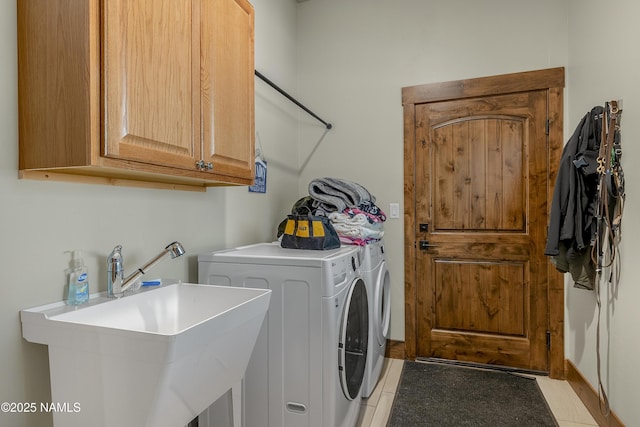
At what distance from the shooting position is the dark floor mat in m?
1.93

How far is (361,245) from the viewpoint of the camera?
2.06 m

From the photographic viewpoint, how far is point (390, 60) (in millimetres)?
Result: 2775

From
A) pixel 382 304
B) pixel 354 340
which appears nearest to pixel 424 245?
pixel 382 304

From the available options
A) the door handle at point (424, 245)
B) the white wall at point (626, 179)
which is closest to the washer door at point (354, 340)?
the door handle at point (424, 245)

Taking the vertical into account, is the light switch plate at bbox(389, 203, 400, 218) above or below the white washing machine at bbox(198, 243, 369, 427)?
above

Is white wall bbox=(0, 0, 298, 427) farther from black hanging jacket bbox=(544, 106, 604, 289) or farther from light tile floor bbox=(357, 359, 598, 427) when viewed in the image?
black hanging jacket bbox=(544, 106, 604, 289)

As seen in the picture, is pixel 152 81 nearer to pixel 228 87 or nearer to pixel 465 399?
pixel 228 87

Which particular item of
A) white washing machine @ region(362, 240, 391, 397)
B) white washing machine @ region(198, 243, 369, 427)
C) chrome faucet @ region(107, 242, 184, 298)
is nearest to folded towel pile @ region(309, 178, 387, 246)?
white washing machine @ region(362, 240, 391, 397)

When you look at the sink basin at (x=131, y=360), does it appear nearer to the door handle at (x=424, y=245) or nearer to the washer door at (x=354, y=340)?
the washer door at (x=354, y=340)

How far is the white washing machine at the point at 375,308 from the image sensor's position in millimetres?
2072

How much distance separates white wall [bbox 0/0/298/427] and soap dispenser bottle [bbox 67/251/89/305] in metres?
0.03

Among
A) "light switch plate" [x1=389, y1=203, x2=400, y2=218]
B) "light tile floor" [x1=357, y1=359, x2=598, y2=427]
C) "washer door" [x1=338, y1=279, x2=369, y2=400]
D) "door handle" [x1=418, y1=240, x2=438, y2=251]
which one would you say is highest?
"light switch plate" [x1=389, y1=203, x2=400, y2=218]

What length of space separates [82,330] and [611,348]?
224cm

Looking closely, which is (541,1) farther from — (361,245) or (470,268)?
(361,245)
